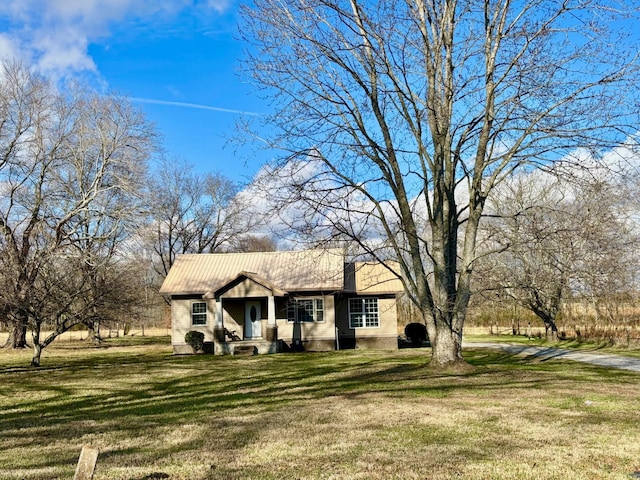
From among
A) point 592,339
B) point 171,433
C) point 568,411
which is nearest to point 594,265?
point 592,339

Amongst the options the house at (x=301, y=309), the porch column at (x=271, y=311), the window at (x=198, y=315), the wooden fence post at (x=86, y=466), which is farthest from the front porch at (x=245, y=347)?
the wooden fence post at (x=86, y=466)

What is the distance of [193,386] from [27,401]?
3.53 meters

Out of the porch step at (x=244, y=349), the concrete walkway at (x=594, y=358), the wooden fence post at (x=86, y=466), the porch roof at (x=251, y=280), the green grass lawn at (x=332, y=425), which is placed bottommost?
the concrete walkway at (x=594, y=358)

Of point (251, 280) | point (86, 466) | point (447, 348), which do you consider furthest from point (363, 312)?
point (86, 466)

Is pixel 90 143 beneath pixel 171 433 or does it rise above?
above

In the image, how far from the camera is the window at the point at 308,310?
26969 millimetres

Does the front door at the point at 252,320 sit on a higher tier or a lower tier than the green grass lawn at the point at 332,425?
higher

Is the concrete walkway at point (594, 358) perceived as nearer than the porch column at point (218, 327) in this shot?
Yes

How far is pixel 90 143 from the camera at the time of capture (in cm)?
3027

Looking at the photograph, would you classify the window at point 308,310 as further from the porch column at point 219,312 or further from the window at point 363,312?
the porch column at point 219,312

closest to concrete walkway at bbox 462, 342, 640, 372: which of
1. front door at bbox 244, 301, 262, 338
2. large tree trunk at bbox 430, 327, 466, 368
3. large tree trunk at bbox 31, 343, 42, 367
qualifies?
large tree trunk at bbox 430, 327, 466, 368

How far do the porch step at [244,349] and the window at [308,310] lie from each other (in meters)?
2.93

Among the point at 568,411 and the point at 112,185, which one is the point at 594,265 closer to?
the point at 568,411

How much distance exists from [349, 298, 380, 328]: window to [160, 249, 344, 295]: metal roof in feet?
4.86
